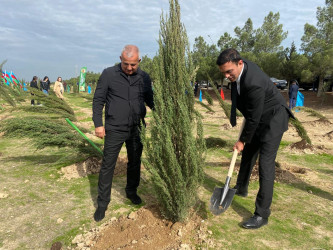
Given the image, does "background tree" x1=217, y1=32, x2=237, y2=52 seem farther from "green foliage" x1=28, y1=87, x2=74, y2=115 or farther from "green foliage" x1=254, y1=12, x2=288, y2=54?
"green foliage" x1=28, y1=87, x2=74, y2=115

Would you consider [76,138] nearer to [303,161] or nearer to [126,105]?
[126,105]

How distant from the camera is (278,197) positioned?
10.8 ft

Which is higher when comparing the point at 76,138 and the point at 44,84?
the point at 44,84

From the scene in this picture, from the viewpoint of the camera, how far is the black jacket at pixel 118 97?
2.67 m

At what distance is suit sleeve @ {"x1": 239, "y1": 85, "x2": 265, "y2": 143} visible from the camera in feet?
8.03

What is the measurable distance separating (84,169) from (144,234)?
208 cm

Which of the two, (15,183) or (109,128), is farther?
(15,183)

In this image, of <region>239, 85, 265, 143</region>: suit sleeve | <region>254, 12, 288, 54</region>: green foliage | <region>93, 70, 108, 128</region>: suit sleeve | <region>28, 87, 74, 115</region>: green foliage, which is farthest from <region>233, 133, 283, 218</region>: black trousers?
<region>254, 12, 288, 54</region>: green foliage

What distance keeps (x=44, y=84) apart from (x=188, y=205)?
40.0 feet

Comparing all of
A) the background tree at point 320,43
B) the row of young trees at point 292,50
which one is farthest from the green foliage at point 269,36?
the background tree at point 320,43

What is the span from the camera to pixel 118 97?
269 cm

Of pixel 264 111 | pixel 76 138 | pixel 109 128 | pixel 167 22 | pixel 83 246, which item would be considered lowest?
pixel 83 246

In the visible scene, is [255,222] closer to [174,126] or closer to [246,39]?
[174,126]

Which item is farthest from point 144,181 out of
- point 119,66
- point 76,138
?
point 119,66
